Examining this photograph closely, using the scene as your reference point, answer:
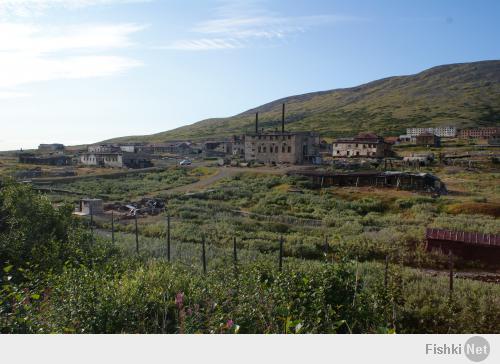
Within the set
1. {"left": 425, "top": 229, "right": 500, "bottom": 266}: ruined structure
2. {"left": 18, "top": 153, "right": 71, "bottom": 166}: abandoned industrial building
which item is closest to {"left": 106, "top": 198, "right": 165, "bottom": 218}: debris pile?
{"left": 425, "top": 229, "right": 500, "bottom": 266}: ruined structure

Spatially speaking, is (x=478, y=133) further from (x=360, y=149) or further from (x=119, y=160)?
(x=119, y=160)

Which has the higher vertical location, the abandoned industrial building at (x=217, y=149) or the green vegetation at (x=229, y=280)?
the abandoned industrial building at (x=217, y=149)

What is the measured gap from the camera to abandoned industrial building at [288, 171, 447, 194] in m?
44.7

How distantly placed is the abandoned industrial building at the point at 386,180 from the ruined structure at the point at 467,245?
2274 cm

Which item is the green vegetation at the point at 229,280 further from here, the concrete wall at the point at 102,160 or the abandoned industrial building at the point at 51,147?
the abandoned industrial building at the point at 51,147

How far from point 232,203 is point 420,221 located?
16.9 m

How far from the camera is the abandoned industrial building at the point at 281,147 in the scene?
243 ft

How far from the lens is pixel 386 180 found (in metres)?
47.4

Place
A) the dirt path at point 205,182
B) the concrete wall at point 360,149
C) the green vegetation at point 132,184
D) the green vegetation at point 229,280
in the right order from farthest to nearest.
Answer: the concrete wall at point 360,149, the dirt path at point 205,182, the green vegetation at point 132,184, the green vegetation at point 229,280

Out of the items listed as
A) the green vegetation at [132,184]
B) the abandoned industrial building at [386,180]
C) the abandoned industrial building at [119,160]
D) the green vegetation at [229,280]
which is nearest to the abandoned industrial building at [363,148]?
the green vegetation at [132,184]

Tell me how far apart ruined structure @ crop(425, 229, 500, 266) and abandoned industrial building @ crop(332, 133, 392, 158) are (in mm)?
62892

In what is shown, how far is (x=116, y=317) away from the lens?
7762 mm

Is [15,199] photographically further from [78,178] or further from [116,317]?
[78,178]

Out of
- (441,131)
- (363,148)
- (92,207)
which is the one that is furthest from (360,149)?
(92,207)
